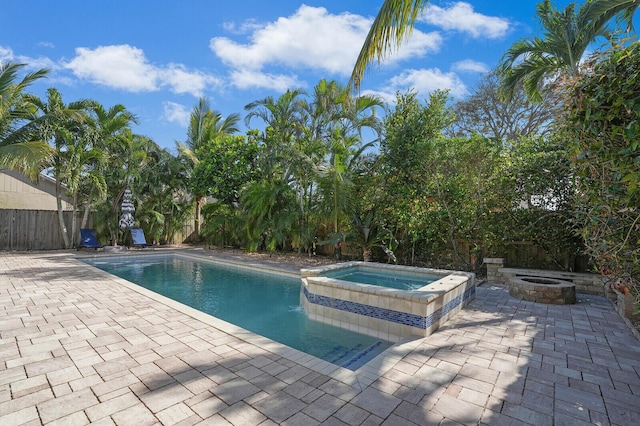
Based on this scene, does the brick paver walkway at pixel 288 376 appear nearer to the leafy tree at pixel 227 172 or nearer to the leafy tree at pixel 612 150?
the leafy tree at pixel 612 150

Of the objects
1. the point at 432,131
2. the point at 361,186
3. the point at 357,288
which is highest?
the point at 432,131

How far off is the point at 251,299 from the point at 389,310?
3438 mm

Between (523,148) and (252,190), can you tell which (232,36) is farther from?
(523,148)

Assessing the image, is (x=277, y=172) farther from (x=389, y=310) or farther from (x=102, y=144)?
(x=389, y=310)

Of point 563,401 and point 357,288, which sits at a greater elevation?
point 357,288

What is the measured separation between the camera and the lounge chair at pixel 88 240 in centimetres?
1284

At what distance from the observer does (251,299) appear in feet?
22.2

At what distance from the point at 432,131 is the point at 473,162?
143 centimetres

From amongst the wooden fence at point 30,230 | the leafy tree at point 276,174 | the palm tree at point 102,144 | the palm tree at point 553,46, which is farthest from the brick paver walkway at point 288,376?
the wooden fence at point 30,230

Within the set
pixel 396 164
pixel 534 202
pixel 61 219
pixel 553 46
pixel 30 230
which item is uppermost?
pixel 553 46

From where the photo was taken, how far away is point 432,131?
8.75 meters

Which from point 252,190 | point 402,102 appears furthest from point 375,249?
point 252,190

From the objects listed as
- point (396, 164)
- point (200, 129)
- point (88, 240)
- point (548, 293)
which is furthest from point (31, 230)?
point (548, 293)

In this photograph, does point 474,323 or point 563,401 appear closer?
point 563,401
